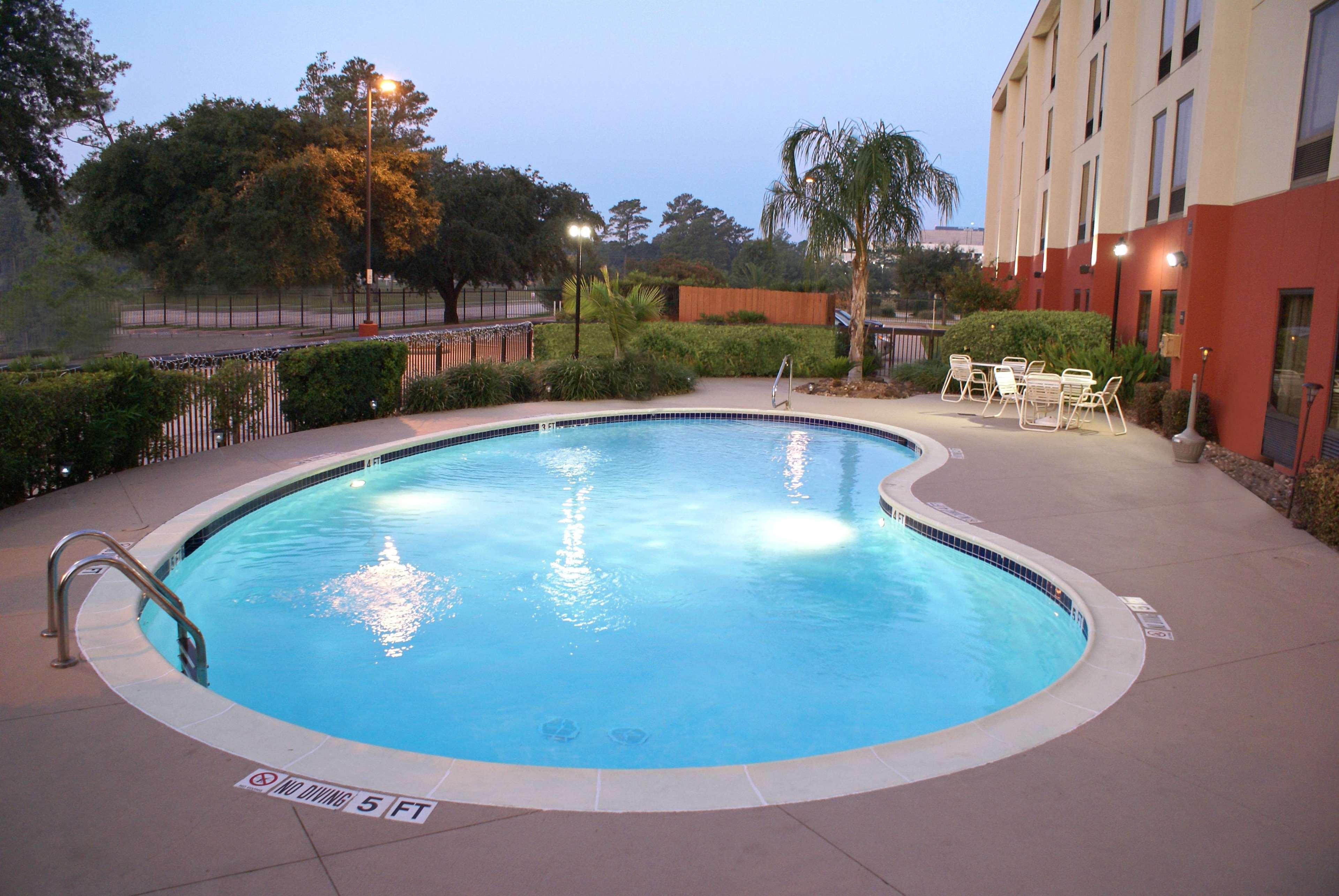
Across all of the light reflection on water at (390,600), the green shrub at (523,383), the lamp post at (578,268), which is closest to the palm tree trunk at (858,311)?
the lamp post at (578,268)

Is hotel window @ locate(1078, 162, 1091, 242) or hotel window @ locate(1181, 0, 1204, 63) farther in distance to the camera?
hotel window @ locate(1078, 162, 1091, 242)

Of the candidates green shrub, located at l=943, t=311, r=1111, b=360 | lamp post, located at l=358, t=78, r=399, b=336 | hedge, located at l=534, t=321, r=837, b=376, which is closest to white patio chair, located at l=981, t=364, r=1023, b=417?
green shrub, located at l=943, t=311, r=1111, b=360

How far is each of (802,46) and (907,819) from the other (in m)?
138

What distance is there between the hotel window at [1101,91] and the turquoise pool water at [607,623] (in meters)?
→ 13.4

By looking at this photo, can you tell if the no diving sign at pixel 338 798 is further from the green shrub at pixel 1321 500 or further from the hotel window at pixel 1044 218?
the hotel window at pixel 1044 218

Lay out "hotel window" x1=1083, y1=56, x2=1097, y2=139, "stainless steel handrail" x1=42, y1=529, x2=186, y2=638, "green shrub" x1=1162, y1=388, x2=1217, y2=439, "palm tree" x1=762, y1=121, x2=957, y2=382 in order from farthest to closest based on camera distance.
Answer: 1. "hotel window" x1=1083, y1=56, x2=1097, y2=139
2. "palm tree" x1=762, y1=121, x2=957, y2=382
3. "green shrub" x1=1162, y1=388, x2=1217, y2=439
4. "stainless steel handrail" x1=42, y1=529, x2=186, y2=638

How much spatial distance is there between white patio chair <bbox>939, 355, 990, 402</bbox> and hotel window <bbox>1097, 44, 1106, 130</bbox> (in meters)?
6.68

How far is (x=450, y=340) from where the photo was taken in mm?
17781

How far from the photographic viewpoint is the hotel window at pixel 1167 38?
13.5m

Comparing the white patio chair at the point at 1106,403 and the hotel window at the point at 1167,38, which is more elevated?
the hotel window at the point at 1167,38

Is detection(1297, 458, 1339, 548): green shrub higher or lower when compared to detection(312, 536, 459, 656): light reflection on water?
higher

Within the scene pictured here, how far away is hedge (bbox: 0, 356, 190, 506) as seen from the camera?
6.99 m

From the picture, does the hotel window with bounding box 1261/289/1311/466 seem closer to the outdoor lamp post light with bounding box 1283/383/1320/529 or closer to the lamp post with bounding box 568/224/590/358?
the outdoor lamp post light with bounding box 1283/383/1320/529

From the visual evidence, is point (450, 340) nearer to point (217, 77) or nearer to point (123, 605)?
point (123, 605)
